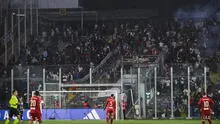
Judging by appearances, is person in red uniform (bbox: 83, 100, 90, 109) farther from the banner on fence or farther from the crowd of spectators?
the crowd of spectators

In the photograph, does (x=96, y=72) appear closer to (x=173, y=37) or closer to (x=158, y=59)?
(x=158, y=59)

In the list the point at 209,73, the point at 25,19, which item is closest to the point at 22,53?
the point at 25,19

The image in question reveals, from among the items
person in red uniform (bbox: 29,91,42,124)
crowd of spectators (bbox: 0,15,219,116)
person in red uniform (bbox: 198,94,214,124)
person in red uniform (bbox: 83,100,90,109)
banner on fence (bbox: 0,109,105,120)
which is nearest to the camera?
person in red uniform (bbox: 29,91,42,124)

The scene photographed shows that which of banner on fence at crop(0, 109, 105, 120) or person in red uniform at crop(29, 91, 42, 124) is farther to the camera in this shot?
banner on fence at crop(0, 109, 105, 120)

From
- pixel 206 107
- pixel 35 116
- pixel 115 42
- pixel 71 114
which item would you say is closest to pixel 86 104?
pixel 71 114

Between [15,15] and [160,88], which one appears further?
[15,15]

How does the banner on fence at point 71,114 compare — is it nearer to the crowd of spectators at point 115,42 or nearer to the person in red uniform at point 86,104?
the person in red uniform at point 86,104

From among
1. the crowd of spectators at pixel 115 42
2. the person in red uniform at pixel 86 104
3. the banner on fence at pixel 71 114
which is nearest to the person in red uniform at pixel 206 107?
the banner on fence at pixel 71 114

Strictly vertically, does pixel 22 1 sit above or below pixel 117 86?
above

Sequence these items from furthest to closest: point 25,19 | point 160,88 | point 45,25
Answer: point 45,25, point 25,19, point 160,88

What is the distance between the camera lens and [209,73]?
4509 centimetres

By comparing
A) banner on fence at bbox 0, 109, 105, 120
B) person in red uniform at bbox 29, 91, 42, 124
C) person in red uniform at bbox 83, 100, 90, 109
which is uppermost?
person in red uniform at bbox 29, 91, 42, 124

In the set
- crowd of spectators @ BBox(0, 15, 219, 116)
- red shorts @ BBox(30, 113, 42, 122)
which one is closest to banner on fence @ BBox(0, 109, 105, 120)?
crowd of spectators @ BBox(0, 15, 219, 116)

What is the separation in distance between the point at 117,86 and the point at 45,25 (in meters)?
15.3
